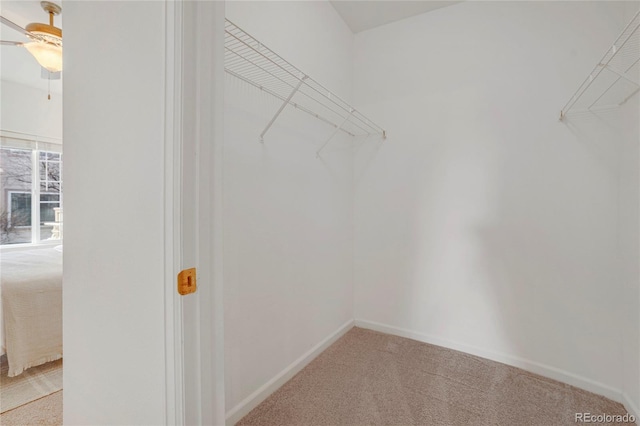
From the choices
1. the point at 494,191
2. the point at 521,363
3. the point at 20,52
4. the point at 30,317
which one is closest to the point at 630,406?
the point at 521,363

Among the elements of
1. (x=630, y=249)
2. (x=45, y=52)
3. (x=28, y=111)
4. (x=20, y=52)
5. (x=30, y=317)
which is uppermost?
(x=20, y=52)

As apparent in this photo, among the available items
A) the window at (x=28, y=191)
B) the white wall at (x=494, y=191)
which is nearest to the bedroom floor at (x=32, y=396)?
the white wall at (x=494, y=191)

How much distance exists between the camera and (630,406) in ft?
4.95

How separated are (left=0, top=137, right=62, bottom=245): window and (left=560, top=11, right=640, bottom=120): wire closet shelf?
5.56 m

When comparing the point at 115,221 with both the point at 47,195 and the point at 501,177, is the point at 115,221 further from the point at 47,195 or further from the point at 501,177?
the point at 47,195

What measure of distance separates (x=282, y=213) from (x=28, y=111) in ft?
13.7

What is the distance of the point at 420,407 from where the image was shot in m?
1.56

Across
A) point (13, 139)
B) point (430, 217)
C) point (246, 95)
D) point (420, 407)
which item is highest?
point (13, 139)

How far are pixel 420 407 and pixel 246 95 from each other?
192 centimetres

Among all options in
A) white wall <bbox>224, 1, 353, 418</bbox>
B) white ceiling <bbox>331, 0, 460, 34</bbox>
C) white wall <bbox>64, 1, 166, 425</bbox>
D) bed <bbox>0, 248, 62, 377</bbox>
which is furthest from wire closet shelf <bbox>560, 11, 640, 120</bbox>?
bed <bbox>0, 248, 62, 377</bbox>

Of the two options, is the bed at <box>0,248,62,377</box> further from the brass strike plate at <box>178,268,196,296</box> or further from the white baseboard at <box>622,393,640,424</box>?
the white baseboard at <box>622,393,640,424</box>

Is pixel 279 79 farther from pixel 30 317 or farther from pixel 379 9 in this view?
pixel 30 317

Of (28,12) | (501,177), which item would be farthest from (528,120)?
(28,12)

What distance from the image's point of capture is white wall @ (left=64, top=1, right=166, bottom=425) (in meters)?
0.70
